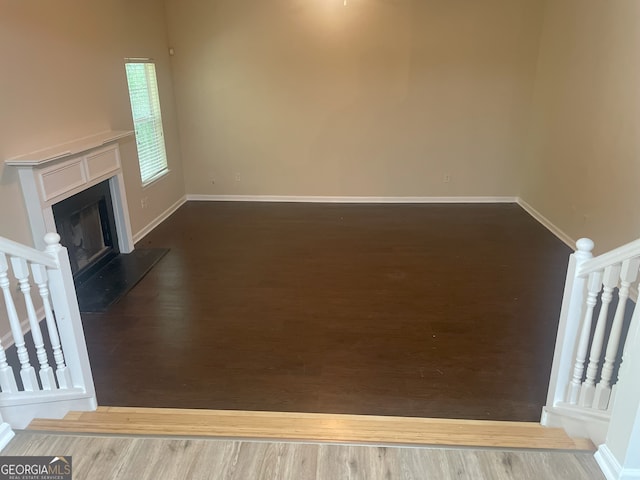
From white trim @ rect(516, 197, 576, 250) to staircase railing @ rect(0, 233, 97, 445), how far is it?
4672 millimetres

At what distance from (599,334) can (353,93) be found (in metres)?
5.00

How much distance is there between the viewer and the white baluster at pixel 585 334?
1.91m

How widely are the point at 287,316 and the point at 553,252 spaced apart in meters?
3.00

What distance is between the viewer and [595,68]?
4.52m

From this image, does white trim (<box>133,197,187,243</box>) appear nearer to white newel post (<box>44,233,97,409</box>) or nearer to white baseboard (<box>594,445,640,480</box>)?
white newel post (<box>44,233,97,409</box>)

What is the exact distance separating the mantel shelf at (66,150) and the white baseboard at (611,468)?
373 cm

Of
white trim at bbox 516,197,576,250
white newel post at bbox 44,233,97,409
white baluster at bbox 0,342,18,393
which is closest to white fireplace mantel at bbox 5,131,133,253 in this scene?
white newel post at bbox 44,233,97,409

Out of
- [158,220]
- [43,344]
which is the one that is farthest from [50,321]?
[158,220]

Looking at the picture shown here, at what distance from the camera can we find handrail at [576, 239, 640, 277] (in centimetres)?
168

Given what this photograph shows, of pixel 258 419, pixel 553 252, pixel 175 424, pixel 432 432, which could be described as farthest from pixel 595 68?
pixel 175 424

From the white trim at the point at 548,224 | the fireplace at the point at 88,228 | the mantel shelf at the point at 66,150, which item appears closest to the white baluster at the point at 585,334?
the white trim at the point at 548,224

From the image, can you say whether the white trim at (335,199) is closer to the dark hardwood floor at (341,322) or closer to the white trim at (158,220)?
the white trim at (158,220)

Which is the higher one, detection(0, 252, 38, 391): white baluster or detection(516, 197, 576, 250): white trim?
detection(0, 252, 38, 391): white baluster

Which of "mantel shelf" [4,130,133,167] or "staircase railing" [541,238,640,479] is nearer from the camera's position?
"staircase railing" [541,238,640,479]
